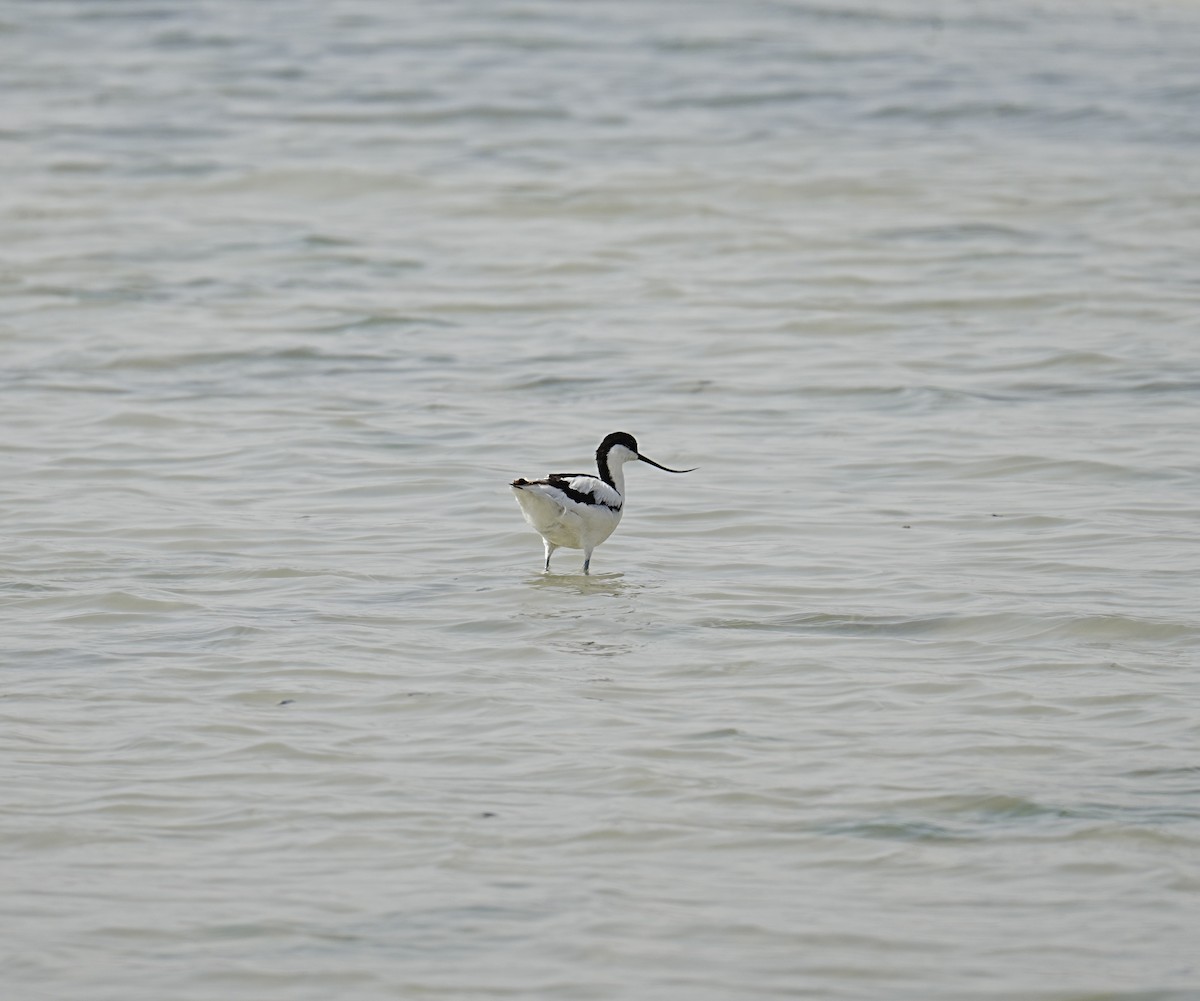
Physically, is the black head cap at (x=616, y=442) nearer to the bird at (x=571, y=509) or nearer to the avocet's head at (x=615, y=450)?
the avocet's head at (x=615, y=450)

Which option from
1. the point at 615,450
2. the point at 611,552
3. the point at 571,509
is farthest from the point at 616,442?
the point at 571,509

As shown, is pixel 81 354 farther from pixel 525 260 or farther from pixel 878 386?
pixel 878 386

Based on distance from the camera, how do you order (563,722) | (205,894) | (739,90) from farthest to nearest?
1. (739,90)
2. (563,722)
3. (205,894)

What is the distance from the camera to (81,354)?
42.8 ft

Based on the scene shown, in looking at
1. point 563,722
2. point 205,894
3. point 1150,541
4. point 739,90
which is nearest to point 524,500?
point 563,722

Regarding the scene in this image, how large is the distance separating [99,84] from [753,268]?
11115 mm

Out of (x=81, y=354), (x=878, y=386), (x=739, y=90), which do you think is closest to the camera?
(x=878, y=386)

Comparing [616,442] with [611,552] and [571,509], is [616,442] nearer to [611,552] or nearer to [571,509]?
[611,552]

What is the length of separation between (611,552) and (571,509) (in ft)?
2.96

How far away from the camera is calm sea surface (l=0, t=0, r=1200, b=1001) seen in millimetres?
5195

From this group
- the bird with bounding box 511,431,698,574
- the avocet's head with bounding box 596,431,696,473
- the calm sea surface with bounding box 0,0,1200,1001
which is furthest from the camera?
the avocet's head with bounding box 596,431,696,473

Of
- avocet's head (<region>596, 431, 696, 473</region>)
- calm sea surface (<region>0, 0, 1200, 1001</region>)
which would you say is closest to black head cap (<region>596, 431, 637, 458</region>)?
avocet's head (<region>596, 431, 696, 473</region>)

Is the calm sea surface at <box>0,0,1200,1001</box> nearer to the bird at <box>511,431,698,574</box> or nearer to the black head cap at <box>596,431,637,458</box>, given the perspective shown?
the bird at <box>511,431,698,574</box>

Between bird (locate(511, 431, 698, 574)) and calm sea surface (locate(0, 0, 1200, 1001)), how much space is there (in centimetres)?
19
